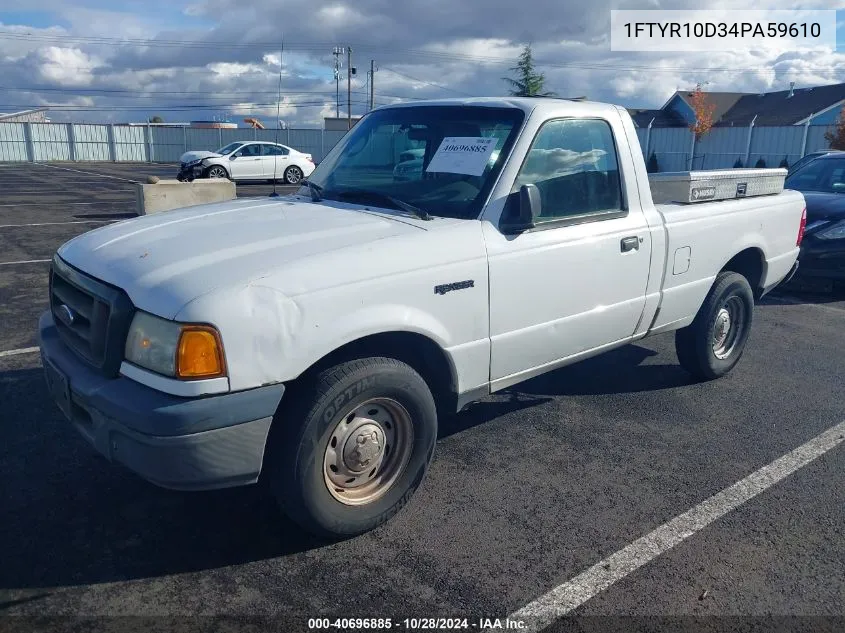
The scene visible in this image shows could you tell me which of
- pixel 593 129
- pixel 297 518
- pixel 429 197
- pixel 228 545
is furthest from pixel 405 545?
pixel 593 129

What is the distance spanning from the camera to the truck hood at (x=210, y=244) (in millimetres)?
2832

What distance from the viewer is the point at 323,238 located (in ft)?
10.7

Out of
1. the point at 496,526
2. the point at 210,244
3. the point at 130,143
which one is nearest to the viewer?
the point at 210,244

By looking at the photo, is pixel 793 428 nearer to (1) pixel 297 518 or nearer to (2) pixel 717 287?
(2) pixel 717 287

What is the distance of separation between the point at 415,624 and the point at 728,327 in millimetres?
3845

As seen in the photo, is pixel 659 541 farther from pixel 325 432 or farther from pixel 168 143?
pixel 168 143

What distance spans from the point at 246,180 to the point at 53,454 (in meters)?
23.1

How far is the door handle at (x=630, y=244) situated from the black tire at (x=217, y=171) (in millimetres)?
22385

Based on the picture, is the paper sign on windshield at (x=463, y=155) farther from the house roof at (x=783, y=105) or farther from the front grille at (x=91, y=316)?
the house roof at (x=783, y=105)

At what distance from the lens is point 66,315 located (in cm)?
333

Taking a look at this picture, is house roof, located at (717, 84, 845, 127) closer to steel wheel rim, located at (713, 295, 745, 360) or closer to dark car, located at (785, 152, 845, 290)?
dark car, located at (785, 152, 845, 290)

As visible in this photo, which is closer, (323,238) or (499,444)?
(323,238)

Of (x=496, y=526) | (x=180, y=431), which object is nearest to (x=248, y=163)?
(x=496, y=526)

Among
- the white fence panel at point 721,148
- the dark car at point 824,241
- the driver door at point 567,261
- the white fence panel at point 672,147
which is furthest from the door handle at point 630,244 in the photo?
the white fence panel at point 672,147
